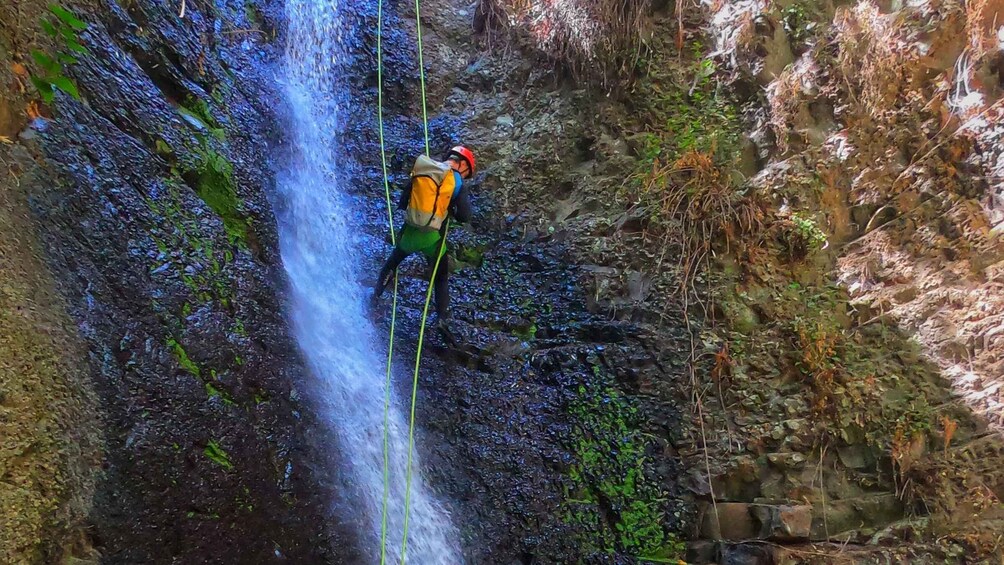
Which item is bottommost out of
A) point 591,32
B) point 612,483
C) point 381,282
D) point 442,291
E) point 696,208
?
point 612,483

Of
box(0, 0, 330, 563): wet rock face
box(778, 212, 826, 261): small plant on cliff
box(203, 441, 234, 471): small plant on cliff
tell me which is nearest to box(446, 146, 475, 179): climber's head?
box(0, 0, 330, 563): wet rock face

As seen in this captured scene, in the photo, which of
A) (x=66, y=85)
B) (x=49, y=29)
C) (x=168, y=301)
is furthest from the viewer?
(x=168, y=301)

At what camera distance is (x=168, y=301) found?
3273 mm

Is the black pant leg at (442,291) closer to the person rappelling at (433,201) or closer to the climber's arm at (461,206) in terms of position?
the person rappelling at (433,201)

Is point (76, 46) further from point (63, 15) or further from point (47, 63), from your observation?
point (47, 63)

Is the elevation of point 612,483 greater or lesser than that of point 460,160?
lesser

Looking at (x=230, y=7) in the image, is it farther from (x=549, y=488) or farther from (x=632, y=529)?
(x=632, y=529)

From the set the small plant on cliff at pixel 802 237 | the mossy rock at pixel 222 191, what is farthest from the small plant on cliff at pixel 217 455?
the small plant on cliff at pixel 802 237

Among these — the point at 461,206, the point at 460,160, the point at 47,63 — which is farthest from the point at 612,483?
the point at 47,63

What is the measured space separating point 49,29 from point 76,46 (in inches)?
15.4

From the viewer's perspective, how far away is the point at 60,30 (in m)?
3.13

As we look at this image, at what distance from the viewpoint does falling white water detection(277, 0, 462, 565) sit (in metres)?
3.93

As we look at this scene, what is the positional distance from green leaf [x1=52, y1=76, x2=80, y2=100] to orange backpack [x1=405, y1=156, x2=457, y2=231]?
2142 mm

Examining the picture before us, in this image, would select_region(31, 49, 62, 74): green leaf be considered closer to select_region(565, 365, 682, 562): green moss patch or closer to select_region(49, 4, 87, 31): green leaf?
select_region(49, 4, 87, 31): green leaf
